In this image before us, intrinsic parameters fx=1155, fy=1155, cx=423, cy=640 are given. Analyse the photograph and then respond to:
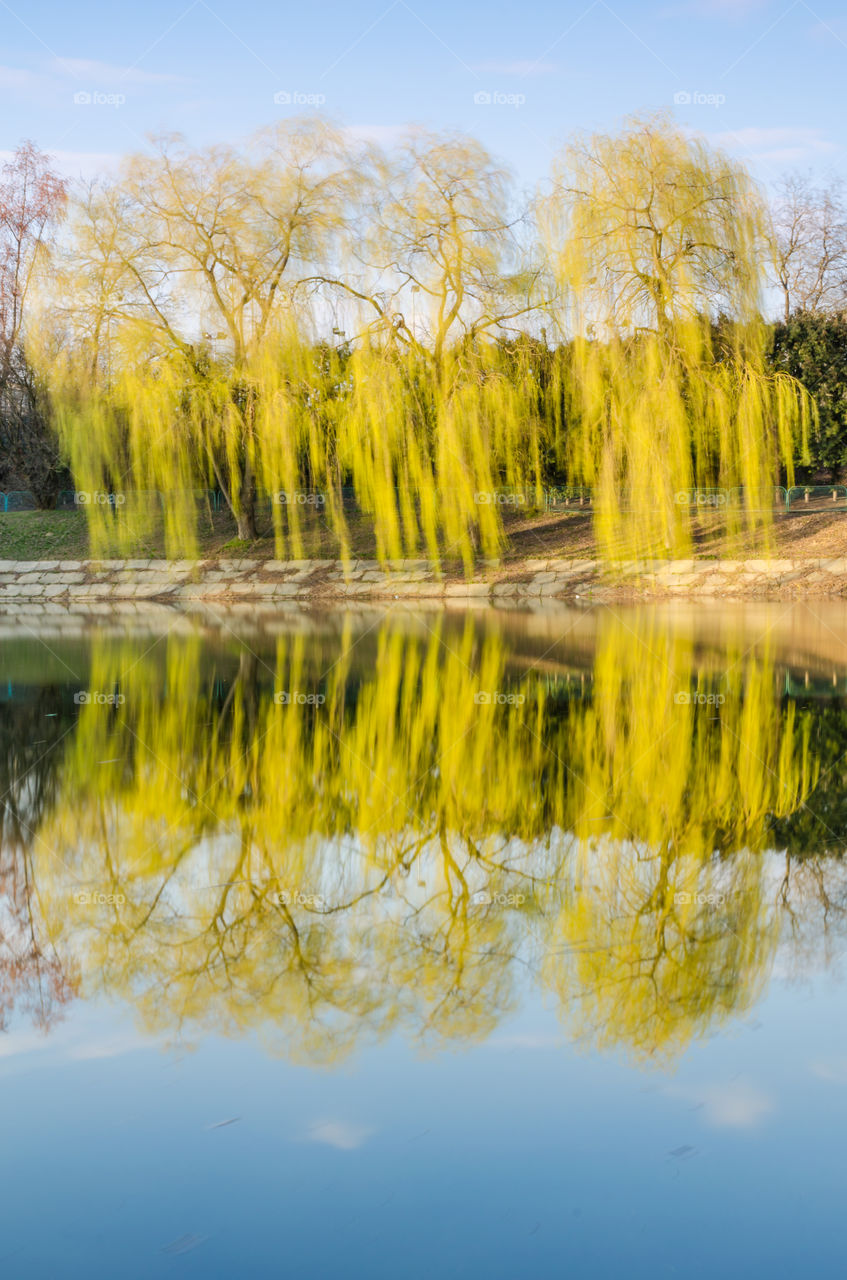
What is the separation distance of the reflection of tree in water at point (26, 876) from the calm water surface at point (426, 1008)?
0.07 feet

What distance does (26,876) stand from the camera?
16.6 ft

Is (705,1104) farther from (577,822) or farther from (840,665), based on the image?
(840,665)

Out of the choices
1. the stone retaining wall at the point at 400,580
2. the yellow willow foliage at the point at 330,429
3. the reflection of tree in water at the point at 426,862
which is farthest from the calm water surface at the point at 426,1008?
the yellow willow foliage at the point at 330,429

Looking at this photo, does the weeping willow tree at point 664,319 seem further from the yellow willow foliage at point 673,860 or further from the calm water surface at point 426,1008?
the calm water surface at point 426,1008

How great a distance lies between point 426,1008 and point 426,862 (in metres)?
1.57

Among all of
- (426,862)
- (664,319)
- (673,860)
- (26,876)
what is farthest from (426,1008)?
(664,319)

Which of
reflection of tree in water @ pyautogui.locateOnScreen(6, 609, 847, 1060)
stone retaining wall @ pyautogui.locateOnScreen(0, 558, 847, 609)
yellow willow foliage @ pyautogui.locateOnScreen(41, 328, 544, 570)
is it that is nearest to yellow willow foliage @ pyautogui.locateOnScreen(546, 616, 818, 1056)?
reflection of tree in water @ pyautogui.locateOnScreen(6, 609, 847, 1060)

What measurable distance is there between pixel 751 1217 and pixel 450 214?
81.5 feet

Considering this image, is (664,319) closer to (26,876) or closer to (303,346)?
(303,346)

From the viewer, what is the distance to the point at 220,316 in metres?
27.0

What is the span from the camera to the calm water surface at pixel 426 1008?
2572 millimetres

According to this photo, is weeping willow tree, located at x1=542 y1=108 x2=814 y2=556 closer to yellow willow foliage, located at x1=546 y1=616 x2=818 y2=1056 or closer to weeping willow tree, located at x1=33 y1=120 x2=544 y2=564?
weeping willow tree, located at x1=33 y1=120 x2=544 y2=564

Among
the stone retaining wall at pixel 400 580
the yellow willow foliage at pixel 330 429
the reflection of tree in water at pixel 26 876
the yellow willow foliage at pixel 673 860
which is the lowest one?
the yellow willow foliage at pixel 673 860

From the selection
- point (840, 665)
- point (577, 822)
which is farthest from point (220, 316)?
point (577, 822)
